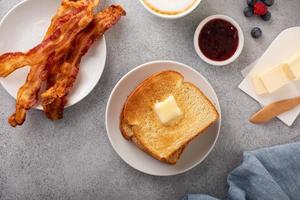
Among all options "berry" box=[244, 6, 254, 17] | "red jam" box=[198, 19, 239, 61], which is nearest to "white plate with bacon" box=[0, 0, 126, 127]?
"red jam" box=[198, 19, 239, 61]

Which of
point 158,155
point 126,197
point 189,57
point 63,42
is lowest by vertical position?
point 126,197

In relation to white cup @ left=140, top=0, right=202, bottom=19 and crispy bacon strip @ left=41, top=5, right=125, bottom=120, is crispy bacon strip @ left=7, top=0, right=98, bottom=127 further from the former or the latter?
white cup @ left=140, top=0, right=202, bottom=19

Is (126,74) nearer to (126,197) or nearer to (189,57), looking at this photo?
(189,57)

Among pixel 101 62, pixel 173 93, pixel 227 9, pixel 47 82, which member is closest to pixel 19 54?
pixel 47 82

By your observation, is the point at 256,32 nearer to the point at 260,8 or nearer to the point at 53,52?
the point at 260,8

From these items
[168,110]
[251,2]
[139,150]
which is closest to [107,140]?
[139,150]

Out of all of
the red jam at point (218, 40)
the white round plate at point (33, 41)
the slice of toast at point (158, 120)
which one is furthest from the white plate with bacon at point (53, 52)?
the red jam at point (218, 40)

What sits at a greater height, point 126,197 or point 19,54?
point 19,54
